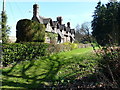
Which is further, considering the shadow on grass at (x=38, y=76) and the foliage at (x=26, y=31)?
the foliage at (x=26, y=31)

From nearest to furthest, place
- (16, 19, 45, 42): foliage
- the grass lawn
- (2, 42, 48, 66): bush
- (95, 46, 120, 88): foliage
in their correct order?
(95, 46, 120, 88): foliage, the grass lawn, (2, 42, 48, 66): bush, (16, 19, 45, 42): foliage

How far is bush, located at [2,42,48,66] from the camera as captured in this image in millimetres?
10992

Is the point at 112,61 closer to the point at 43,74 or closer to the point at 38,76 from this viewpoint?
the point at 38,76

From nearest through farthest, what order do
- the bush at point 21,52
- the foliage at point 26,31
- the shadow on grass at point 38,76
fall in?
the shadow on grass at point 38,76
the bush at point 21,52
the foliage at point 26,31

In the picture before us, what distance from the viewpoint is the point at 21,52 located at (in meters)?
12.7

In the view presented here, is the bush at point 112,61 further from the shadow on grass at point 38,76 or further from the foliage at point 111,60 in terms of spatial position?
the shadow on grass at point 38,76

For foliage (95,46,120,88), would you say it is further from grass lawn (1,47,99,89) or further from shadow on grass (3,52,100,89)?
shadow on grass (3,52,100,89)

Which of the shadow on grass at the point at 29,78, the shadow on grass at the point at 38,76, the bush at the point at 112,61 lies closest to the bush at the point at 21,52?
the shadow on grass at the point at 38,76

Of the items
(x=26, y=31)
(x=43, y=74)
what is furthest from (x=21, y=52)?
(x=26, y=31)

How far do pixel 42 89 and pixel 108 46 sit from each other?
108 inches

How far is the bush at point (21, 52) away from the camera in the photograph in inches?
433

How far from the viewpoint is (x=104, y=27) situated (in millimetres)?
43188

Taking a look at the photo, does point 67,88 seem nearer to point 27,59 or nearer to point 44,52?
point 27,59

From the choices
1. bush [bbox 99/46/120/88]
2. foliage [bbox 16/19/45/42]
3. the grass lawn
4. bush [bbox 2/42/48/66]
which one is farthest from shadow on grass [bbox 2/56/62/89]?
foliage [bbox 16/19/45/42]
